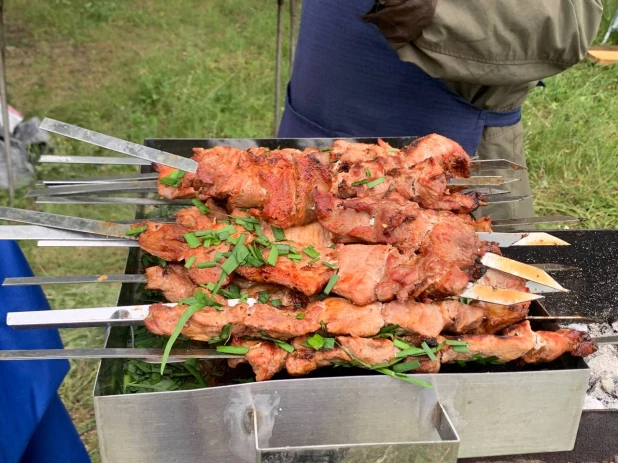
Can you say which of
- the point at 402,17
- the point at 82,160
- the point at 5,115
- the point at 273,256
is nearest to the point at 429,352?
the point at 273,256

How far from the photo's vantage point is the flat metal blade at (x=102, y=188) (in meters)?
2.37

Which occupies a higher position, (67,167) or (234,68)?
(234,68)

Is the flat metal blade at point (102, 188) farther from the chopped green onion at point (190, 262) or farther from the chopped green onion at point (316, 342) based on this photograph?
the chopped green onion at point (316, 342)

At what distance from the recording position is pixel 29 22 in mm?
8484

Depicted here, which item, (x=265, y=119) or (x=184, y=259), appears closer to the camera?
(x=184, y=259)

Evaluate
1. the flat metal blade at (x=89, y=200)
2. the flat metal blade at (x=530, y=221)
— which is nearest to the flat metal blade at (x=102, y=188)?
the flat metal blade at (x=89, y=200)

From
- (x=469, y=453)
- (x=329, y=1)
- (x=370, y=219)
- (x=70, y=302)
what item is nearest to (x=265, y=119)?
(x=70, y=302)

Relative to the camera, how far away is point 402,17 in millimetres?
2459

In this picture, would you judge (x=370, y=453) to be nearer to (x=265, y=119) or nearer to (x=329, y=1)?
(x=329, y=1)

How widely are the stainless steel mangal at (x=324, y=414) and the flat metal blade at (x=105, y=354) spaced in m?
0.08

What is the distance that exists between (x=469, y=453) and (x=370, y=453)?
452mm

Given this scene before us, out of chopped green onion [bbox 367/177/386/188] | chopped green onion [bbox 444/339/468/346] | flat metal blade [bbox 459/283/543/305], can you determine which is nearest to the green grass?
chopped green onion [bbox 367/177/386/188]

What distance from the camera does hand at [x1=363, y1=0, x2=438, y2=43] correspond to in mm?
2418

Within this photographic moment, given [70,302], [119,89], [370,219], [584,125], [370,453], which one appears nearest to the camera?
[370,453]
